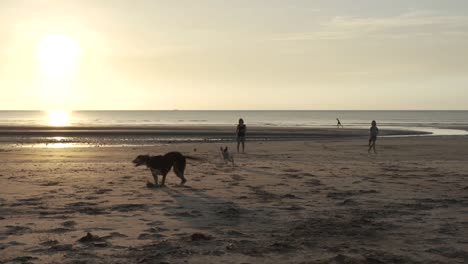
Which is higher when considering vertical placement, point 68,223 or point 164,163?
point 164,163

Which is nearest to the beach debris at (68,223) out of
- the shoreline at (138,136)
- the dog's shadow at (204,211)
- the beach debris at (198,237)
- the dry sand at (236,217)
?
the dry sand at (236,217)

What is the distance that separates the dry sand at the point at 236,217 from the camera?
6781 mm

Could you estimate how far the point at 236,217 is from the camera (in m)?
9.16

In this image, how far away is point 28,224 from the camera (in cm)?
838

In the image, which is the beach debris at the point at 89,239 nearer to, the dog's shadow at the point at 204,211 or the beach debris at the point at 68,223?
the beach debris at the point at 68,223

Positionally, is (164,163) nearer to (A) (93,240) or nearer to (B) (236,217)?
(B) (236,217)

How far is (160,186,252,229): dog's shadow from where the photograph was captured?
8.77 meters

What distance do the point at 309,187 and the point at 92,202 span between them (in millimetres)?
5351

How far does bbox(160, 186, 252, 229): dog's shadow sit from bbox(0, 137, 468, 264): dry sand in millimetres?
20

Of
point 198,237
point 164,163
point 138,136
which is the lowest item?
point 138,136

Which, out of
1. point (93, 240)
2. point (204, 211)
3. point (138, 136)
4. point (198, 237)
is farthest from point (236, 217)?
point (138, 136)

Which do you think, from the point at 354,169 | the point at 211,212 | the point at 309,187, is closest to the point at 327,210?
the point at 211,212

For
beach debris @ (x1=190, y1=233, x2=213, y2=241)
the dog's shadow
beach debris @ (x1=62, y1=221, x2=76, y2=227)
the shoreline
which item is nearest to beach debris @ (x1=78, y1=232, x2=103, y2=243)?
beach debris @ (x1=62, y1=221, x2=76, y2=227)

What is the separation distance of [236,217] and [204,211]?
855mm
